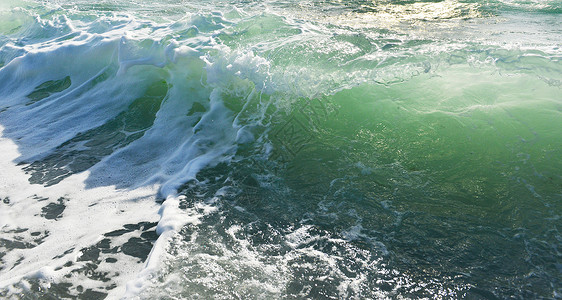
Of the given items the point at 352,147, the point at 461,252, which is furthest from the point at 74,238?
the point at 461,252

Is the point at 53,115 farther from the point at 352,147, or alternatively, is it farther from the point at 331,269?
the point at 331,269

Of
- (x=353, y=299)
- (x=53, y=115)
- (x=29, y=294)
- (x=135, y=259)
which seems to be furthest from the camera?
(x=53, y=115)

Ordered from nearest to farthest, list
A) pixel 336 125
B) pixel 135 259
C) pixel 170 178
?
1. pixel 135 259
2. pixel 170 178
3. pixel 336 125

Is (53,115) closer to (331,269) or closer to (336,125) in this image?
(336,125)

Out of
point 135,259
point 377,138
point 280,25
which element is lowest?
point 135,259

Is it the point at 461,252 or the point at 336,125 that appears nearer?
the point at 461,252

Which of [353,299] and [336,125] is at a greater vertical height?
[336,125]
